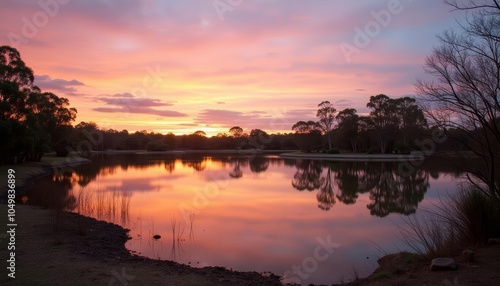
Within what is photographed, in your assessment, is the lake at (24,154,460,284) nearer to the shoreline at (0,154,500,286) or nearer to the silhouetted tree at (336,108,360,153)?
the shoreline at (0,154,500,286)

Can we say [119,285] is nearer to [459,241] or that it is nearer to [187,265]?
[187,265]

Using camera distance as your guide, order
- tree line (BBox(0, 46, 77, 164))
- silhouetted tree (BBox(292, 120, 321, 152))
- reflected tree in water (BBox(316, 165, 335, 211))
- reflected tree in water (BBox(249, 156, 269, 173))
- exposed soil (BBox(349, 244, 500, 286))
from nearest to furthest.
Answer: exposed soil (BBox(349, 244, 500, 286))
reflected tree in water (BBox(316, 165, 335, 211))
tree line (BBox(0, 46, 77, 164))
reflected tree in water (BBox(249, 156, 269, 173))
silhouetted tree (BBox(292, 120, 321, 152))

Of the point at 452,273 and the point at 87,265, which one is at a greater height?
the point at 452,273

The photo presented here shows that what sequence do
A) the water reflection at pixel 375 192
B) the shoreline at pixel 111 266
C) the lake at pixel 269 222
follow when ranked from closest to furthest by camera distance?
the shoreline at pixel 111 266
the lake at pixel 269 222
the water reflection at pixel 375 192

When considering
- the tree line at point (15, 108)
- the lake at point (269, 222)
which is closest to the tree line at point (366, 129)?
the lake at point (269, 222)

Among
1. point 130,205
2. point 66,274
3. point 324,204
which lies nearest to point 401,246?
point 324,204

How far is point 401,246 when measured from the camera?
963 cm

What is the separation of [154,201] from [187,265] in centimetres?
946

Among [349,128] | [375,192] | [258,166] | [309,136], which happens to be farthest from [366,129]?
[375,192]

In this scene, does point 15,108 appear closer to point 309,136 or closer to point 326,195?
point 326,195

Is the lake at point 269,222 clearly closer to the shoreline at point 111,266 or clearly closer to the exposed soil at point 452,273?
the shoreline at point 111,266

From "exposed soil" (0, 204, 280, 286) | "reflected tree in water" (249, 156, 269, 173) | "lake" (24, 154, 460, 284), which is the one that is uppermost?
"reflected tree in water" (249, 156, 269, 173)

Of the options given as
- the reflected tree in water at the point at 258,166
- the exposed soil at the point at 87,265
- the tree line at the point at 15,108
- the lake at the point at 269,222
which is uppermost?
the tree line at the point at 15,108

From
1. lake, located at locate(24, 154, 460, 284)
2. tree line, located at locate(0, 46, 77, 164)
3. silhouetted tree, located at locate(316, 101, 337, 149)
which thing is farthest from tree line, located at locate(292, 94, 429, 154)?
tree line, located at locate(0, 46, 77, 164)
